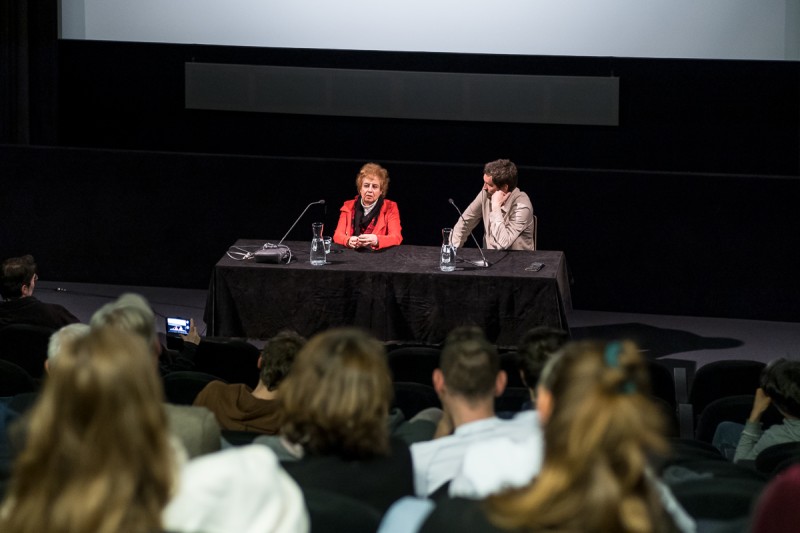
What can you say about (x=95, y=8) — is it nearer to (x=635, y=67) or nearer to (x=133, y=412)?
(x=635, y=67)

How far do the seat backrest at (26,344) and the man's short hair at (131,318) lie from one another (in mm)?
1920

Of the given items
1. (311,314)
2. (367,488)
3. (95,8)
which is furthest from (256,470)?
(95,8)

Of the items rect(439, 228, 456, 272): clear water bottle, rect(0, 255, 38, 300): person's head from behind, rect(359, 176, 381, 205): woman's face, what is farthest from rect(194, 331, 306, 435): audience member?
rect(359, 176, 381, 205): woman's face

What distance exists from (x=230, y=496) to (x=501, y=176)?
4.81 metres

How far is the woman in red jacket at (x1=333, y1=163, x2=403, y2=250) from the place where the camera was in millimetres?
6590

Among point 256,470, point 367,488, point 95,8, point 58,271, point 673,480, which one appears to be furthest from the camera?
point 95,8

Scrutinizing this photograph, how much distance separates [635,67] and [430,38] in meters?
1.60

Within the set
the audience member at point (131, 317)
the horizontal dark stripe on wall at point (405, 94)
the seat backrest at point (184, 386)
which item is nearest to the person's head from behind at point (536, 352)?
the audience member at point (131, 317)

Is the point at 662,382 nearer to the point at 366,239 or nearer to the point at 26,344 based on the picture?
the point at 366,239

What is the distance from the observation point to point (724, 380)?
4.86 m

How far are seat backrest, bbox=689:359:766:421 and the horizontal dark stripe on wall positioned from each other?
4.17 metres

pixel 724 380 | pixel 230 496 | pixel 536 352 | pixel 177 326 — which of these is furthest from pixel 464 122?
pixel 230 496

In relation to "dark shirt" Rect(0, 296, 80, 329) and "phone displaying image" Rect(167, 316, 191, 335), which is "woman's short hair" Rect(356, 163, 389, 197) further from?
"dark shirt" Rect(0, 296, 80, 329)

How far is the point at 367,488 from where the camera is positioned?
2496mm
